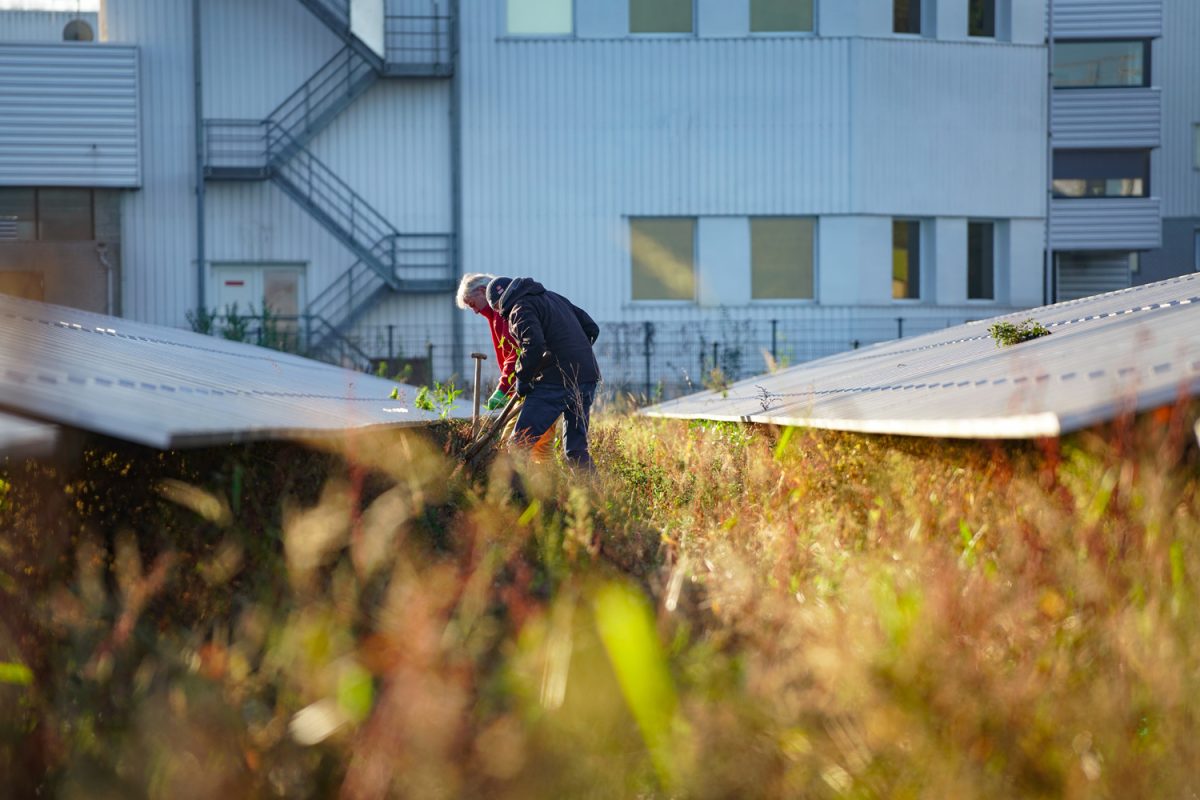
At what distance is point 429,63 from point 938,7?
9.49 m

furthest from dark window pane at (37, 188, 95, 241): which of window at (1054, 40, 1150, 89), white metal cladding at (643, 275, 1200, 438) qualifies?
window at (1054, 40, 1150, 89)

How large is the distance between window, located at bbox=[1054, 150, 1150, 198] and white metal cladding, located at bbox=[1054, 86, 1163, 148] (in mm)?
717

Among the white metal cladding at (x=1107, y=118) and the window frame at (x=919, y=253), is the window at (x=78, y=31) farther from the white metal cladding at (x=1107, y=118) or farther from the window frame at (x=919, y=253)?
the white metal cladding at (x=1107, y=118)

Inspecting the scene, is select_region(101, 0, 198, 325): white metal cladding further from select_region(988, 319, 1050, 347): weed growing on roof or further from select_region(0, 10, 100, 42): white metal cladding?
select_region(0, 10, 100, 42): white metal cladding

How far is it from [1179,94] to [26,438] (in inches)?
1455

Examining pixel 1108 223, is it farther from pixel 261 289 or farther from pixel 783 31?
pixel 261 289

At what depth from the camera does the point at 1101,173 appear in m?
32.9

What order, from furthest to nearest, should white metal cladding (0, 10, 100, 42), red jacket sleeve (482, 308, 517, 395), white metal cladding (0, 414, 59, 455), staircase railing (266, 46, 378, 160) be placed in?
1. white metal cladding (0, 10, 100, 42)
2. staircase railing (266, 46, 378, 160)
3. red jacket sleeve (482, 308, 517, 395)
4. white metal cladding (0, 414, 59, 455)

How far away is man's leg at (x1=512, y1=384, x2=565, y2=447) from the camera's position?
27.4 feet

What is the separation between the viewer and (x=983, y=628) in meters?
3.47

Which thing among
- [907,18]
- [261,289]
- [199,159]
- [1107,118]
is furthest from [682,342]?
[1107,118]

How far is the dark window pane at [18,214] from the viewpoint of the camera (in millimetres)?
22609

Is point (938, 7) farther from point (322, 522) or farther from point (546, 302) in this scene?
point (322, 522)

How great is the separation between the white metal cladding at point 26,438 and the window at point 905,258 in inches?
807
